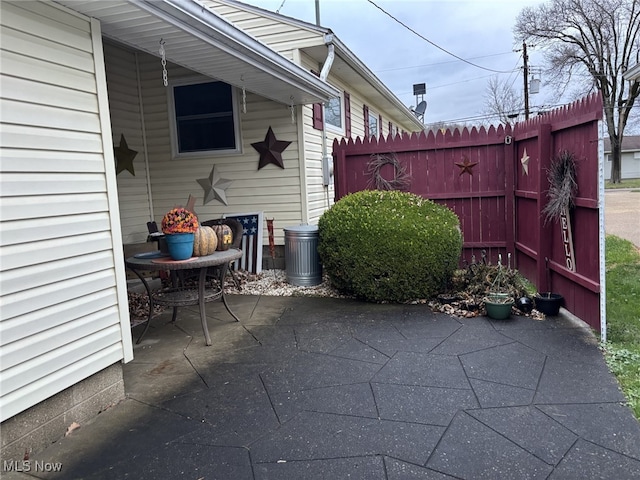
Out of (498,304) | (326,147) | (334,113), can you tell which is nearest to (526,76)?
(334,113)

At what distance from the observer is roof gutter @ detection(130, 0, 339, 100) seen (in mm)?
2991

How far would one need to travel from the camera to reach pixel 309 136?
6605 mm

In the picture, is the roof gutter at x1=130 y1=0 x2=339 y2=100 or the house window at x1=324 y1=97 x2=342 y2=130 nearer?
the roof gutter at x1=130 y1=0 x2=339 y2=100

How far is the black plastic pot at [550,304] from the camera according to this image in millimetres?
4180

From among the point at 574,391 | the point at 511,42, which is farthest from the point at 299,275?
the point at 511,42

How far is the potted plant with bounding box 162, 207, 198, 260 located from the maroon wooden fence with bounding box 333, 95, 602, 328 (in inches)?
130

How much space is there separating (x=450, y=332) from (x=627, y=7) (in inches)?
1106

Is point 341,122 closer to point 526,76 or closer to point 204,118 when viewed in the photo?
point 204,118

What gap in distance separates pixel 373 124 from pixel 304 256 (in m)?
7.30

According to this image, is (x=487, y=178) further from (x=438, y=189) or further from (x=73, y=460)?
(x=73, y=460)

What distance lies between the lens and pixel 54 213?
7.88 ft

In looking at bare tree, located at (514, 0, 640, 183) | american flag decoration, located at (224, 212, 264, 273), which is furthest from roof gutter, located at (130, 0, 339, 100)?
bare tree, located at (514, 0, 640, 183)

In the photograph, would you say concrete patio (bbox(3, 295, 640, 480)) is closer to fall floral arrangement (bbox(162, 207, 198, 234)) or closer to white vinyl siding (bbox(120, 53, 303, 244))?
fall floral arrangement (bbox(162, 207, 198, 234))

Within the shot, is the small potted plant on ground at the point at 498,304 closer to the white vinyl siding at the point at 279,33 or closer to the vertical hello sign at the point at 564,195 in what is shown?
the vertical hello sign at the point at 564,195
